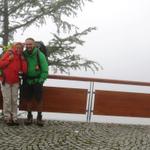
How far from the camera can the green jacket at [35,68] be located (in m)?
12.7

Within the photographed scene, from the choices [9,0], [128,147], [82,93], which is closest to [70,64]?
[9,0]

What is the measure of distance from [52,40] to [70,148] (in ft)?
24.0

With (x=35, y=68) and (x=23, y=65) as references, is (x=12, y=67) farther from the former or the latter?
(x=35, y=68)

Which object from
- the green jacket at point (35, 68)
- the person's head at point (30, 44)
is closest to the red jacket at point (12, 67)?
the green jacket at point (35, 68)

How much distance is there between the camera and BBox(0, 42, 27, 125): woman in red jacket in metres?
12.7

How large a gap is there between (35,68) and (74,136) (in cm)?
179

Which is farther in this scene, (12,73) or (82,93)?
(82,93)

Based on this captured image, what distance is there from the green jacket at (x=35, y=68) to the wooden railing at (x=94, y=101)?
1.10 meters

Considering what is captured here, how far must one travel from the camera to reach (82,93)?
14.2 m

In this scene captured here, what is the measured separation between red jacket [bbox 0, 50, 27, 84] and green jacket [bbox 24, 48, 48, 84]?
0.12 metres

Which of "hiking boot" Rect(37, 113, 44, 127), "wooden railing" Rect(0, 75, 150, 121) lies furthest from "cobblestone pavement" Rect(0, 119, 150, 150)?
"wooden railing" Rect(0, 75, 150, 121)

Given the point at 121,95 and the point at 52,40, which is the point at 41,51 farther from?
the point at 52,40

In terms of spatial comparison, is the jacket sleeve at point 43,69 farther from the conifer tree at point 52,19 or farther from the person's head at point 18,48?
the conifer tree at point 52,19

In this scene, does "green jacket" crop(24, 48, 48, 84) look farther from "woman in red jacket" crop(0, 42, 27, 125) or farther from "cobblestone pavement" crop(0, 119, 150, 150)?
"cobblestone pavement" crop(0, 119, 150, 150)
